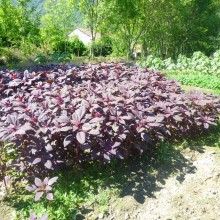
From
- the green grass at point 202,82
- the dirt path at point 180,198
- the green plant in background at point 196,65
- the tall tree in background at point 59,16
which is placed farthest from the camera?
the tall tree in background at point 59,16

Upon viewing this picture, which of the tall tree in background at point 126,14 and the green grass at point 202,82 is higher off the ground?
the tall tree in background at point 126,14

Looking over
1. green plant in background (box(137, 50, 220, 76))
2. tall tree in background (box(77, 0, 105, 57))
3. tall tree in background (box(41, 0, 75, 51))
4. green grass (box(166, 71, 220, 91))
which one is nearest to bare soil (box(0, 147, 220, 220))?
green grass (box(166, 71, 220, 91))

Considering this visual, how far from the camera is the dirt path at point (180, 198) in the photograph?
8.30 feet

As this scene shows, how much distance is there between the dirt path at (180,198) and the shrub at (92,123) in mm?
439

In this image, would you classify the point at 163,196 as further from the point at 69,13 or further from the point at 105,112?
the point at 69,13

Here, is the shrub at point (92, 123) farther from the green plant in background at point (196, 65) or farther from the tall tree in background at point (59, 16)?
the tall tree in background at point (59, 16)

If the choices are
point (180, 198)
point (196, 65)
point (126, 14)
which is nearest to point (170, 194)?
point (180, 198)

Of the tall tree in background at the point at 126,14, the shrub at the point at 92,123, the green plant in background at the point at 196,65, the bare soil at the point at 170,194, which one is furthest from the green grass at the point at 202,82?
the tall tree in background at the point at 126,14

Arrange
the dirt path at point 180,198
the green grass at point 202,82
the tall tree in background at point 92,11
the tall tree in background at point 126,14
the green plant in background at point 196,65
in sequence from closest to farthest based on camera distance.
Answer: the dirt path at point 180,198 < the green grass at point 202,82 < the green plant in background at point 196,65 < the tall tree in background at point 126,14 < the tall tree in background at point 92,11

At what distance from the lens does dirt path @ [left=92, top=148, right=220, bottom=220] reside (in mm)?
2531

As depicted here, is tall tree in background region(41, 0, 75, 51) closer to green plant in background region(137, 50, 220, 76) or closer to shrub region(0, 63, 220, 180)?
green plant in background region(137, 50, 220, 76)

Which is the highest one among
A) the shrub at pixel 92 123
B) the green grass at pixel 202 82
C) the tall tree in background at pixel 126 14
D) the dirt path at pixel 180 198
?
the tall tree in background at pixel 126 14

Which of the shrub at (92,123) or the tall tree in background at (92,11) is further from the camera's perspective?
the tall tree in background at (92,11)

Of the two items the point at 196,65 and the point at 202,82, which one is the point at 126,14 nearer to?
the point at 196,65
